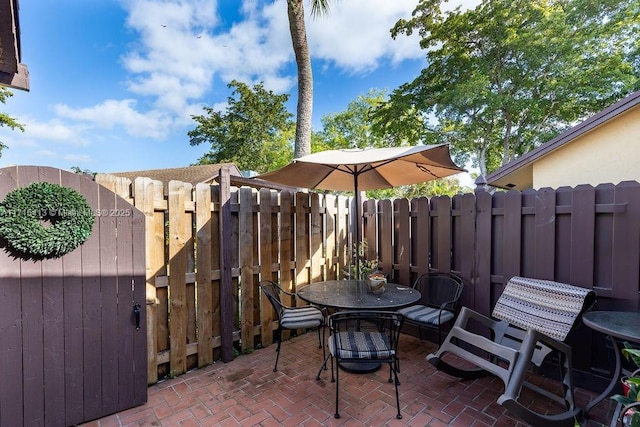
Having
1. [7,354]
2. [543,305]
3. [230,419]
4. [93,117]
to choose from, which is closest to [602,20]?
[543,305]

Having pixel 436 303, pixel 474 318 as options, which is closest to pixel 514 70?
pixel 436 303

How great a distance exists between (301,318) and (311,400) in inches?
31.2

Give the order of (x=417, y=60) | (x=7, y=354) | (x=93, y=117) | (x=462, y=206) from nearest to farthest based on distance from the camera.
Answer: (x=7, y=354), (x=462, y=206), (x=417, y=60), (x=93, y=117)

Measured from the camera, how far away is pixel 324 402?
94.8 inches

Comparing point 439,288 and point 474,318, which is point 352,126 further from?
point 474,318

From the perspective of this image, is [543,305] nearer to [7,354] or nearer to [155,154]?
[7,354]

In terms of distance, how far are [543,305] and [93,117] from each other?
65.1 ft

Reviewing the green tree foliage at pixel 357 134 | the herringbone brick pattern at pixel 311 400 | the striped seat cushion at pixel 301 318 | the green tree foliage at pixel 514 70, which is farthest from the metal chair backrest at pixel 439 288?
the green tree foliage at pixel 357 134

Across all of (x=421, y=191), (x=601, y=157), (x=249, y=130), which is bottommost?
(x=601, y=157)

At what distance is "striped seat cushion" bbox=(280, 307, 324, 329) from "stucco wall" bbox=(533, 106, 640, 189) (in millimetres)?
5626

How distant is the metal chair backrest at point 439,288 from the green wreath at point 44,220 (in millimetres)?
3625

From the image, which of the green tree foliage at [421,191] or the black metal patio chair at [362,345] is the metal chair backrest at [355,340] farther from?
the green tree foliage at [421,191]

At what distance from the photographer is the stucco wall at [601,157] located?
4.55 meters

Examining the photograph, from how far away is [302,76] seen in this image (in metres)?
5.47
